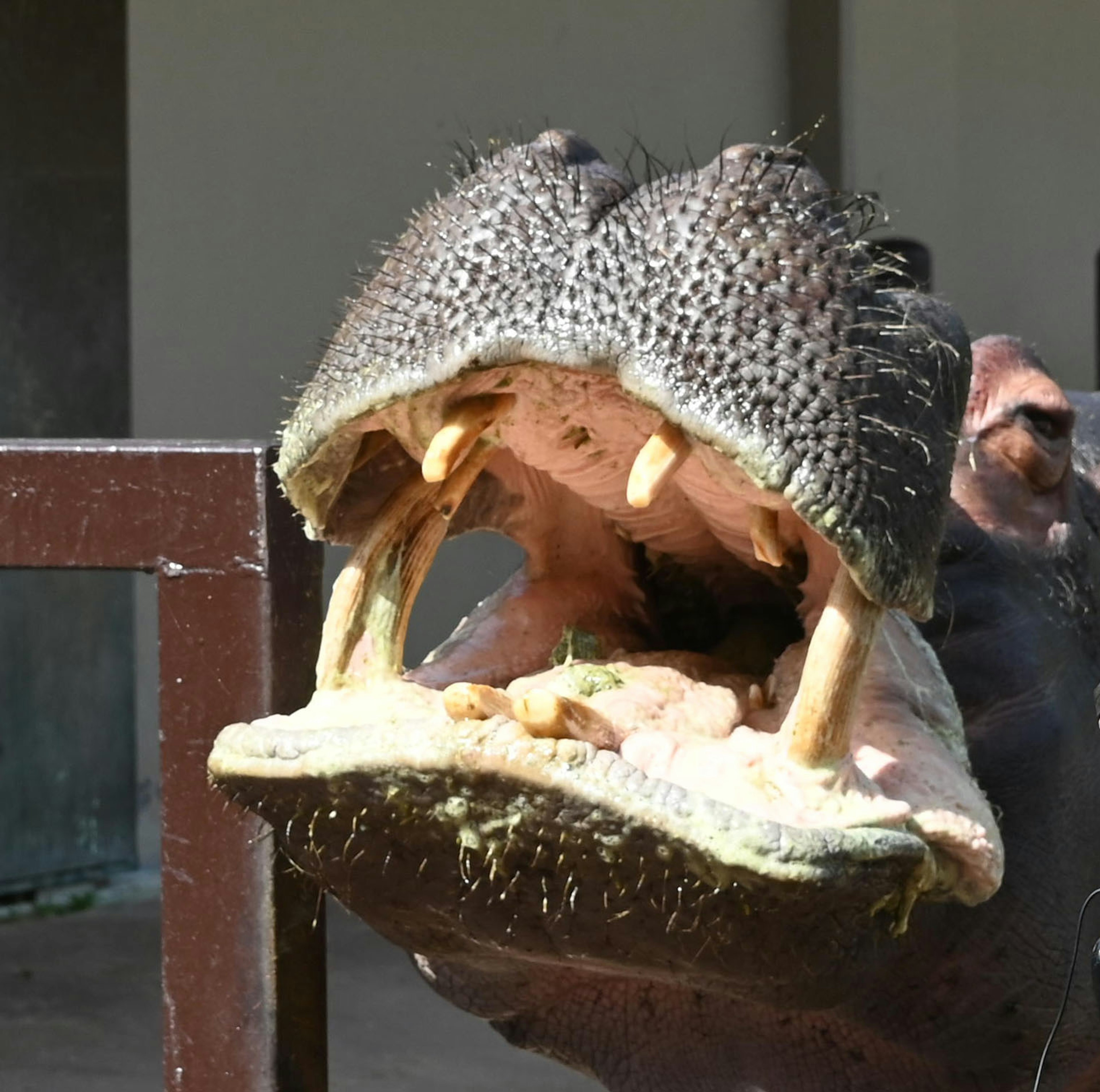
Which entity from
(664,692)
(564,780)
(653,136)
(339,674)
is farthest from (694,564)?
(653,136)

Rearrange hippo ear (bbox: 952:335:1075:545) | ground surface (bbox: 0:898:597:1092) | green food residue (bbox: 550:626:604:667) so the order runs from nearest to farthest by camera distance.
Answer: green food residue (bbox: 550:626:604:667), hippo ear (bbox: 952:335:1075:545), ground surface (bbox: 0:898:597:1092)

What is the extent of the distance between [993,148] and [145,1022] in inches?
192

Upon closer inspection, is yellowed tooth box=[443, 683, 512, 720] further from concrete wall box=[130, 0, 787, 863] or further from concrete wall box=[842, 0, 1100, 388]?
concrete wall box=[842, 0, 1100, 388]

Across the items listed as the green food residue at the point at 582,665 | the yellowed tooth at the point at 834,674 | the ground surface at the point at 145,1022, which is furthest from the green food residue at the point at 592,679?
the ground surface at the point at 145,1022

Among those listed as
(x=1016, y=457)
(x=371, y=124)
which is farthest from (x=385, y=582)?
(x=371, y=124)

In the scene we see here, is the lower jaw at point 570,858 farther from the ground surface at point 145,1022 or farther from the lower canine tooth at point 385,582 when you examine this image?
the ground surface at point 145,1022

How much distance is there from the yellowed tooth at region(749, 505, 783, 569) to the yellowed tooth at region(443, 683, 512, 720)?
0.74 ft

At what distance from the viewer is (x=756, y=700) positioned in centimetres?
164

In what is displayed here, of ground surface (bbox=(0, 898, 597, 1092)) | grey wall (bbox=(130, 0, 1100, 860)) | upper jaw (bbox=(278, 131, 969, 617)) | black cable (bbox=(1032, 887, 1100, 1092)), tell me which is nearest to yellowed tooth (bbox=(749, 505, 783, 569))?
upper jaw (bbox=(278, 131, 969, 617))

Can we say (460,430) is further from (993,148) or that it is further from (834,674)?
(993,148)

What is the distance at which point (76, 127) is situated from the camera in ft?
A: 17.7

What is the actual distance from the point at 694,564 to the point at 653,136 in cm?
498

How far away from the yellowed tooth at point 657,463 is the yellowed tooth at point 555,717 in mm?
146

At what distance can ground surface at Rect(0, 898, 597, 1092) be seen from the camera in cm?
400
